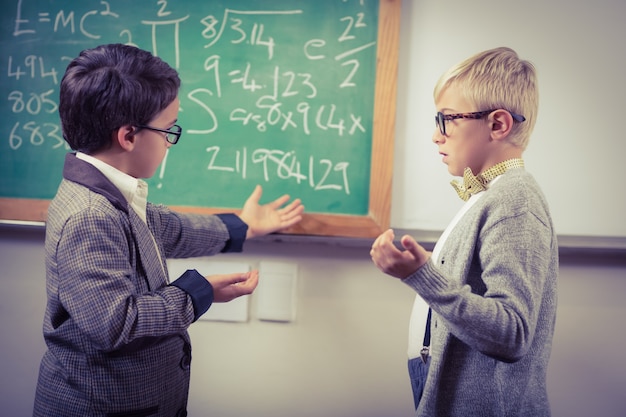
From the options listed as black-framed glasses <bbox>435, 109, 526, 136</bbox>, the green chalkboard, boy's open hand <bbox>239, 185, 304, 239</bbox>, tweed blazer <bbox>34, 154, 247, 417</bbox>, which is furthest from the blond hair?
tweed blazer <bbox>34, 154, 247, 417</bbox>

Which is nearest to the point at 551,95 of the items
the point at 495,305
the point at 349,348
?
the point at 495,305

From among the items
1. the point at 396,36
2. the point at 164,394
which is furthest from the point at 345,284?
the point at 396,36

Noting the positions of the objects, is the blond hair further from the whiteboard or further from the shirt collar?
the shirt collar

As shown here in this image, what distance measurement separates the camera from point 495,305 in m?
0.88

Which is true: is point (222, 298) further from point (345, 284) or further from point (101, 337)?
point (345, 284)

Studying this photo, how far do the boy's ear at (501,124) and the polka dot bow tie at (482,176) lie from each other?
6 centimetres

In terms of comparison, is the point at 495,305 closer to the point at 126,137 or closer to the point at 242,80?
the point at 126,137

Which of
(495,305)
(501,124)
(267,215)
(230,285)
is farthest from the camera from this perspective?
(267,215)

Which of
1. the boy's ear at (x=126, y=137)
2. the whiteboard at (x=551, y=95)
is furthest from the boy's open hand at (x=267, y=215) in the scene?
the boy's ear at (x=126, y=137)

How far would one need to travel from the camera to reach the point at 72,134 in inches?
42.7

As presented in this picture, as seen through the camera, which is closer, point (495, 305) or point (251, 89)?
point (495, 305)

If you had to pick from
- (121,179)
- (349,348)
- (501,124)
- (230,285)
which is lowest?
(349,348)

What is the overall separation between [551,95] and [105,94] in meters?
1.22

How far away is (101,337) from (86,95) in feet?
1.63
